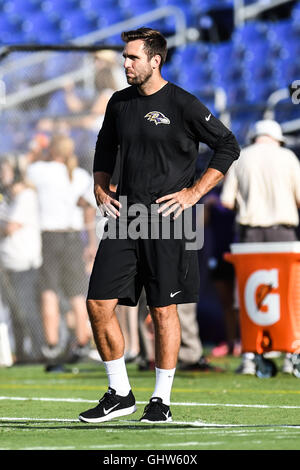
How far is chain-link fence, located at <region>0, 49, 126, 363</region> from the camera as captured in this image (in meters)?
11.1

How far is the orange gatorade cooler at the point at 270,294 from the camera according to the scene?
895 cm

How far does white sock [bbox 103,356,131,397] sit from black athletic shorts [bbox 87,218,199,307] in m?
0.33

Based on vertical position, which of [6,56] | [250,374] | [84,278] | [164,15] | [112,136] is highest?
[164,15]

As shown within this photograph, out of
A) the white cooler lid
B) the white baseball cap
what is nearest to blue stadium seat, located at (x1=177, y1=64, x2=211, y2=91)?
the white baseball cap

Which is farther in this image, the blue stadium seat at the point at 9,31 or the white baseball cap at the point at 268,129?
the blue stadium seat at the point at 9,31

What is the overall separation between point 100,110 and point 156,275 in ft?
19.0

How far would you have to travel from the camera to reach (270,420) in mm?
5719

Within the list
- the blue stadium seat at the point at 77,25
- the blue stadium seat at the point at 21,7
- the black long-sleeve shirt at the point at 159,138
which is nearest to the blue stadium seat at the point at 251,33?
the blue stadium seat at the point at 77,25

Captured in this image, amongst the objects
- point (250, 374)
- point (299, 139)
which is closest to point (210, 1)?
point (299, 139)

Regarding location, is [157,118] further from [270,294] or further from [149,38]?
[270,294]

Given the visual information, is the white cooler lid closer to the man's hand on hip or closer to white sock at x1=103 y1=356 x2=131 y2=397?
the man's hand on hip

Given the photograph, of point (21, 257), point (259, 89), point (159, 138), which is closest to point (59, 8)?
point (259, 89)

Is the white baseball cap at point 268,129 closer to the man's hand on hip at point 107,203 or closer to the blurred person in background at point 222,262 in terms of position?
the blurred person in background at point 222,262
